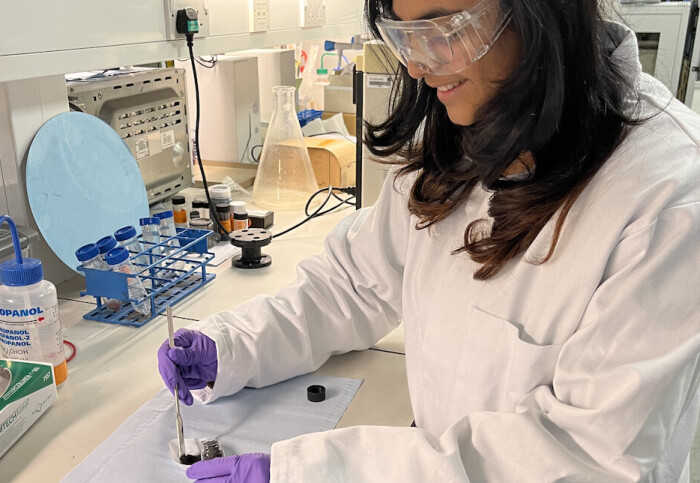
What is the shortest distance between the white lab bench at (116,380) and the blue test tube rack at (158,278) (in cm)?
2

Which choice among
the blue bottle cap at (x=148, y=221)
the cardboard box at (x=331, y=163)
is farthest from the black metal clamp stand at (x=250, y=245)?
the cardboard box at (x=331, y=163)

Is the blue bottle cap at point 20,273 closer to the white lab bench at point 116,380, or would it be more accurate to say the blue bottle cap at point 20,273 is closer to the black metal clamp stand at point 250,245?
the white lab bench at point 116,380

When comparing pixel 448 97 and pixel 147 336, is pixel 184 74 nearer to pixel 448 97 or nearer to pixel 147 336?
pixel 147 336

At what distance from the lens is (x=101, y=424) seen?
987 mm

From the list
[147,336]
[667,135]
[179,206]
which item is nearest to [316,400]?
[147,336]

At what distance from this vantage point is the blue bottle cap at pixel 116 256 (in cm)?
126

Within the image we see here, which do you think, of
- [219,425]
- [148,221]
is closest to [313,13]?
[148,221]

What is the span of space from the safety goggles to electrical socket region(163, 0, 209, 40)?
87 centimetres

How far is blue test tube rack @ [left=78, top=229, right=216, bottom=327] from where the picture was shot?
1.27m

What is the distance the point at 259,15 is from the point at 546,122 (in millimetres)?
1393

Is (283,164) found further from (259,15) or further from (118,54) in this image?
(118,54)

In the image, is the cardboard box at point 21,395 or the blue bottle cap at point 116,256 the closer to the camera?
the cardboard box at point 21,395

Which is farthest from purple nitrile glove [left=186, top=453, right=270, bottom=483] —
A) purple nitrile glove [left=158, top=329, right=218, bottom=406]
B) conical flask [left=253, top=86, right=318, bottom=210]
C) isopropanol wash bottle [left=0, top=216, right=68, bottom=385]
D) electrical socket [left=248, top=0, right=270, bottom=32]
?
electrical socket [left=248, top=0, right=270, bottom=32]

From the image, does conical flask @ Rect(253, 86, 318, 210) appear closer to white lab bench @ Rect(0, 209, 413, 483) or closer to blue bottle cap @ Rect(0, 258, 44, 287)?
white lab bench @ Rect(0, 209, 413, 483)
